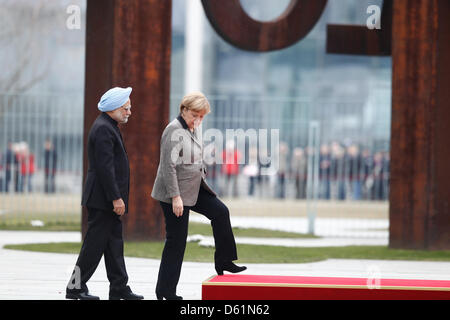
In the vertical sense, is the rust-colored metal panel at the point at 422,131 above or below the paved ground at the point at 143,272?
above

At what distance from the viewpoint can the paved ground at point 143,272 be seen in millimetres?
7209

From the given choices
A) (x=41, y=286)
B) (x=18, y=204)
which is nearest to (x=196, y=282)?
(x=41, y=286)

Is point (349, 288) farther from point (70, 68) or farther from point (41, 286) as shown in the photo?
point (70, 68)

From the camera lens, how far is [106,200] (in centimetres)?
665

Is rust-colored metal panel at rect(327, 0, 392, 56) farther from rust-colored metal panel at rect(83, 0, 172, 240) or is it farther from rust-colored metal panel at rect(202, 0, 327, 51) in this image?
rust-colored metal panel at rect(83, 0, 172, 240)

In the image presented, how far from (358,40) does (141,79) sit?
128 inches

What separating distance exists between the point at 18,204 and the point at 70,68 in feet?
41.9

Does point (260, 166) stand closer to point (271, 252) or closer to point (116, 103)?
point (271, 252)

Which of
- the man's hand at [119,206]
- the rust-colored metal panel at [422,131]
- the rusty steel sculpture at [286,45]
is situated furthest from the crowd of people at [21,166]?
the man's hand at [119,206]

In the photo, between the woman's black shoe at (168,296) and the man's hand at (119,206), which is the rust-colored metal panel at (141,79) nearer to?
the man's hand at (119,206)

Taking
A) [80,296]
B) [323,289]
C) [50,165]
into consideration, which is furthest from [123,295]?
[50,165]

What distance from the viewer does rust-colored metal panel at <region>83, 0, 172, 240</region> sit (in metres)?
11.1

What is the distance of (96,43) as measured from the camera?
450 inches

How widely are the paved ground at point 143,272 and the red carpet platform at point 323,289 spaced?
0.92 metres
